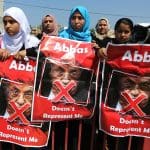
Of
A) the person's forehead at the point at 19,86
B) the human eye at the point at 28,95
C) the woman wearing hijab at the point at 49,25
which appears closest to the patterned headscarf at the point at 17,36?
the person's forehead at the point at 19,86

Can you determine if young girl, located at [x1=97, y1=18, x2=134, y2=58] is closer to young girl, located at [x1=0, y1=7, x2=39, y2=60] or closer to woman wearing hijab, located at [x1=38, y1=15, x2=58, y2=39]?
young girl, located at [x1=0, y1=7, x2=39, y2=60]

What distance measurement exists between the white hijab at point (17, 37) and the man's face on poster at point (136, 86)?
105 centimetres

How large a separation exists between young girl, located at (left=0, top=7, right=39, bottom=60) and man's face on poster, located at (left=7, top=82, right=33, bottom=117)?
0.97 feet

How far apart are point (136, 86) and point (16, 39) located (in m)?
1.31

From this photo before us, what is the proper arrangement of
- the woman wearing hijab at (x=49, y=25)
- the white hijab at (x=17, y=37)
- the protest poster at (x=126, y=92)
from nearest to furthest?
the protest poster at (x=126, y=92), the white hijab at (x=17, y=37), the woman wearing hijab at (x=49, y=25)

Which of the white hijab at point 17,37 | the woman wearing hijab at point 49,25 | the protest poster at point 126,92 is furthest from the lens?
the woman wearing hijab at point 49,25

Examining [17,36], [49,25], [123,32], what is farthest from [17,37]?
[49,25]

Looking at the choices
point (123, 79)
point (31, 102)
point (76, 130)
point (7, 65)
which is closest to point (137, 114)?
point (123, 79)

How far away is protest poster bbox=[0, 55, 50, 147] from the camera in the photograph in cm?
462

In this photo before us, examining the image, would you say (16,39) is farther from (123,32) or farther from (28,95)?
(123,32)

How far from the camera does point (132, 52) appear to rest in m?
4.48

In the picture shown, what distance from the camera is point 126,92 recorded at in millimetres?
4547

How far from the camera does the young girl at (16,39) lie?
4.57 meters

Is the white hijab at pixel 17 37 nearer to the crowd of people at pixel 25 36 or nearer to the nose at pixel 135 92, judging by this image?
the crowd of people at pixel 25 36
